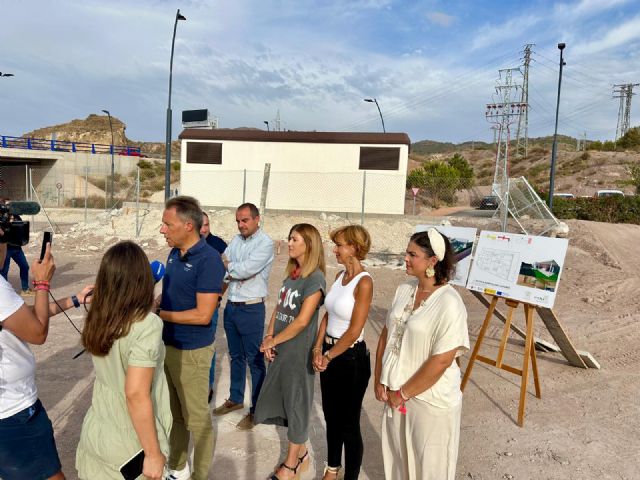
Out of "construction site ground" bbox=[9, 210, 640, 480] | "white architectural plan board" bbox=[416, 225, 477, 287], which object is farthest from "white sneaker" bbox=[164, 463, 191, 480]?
"white architectural plan board" bbox=[416, 225, 477, 287]

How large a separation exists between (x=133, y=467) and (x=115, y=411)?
254mm

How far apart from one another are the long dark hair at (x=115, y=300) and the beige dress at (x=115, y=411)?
1.9 inches

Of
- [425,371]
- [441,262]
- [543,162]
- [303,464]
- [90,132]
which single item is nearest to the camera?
[425,371]

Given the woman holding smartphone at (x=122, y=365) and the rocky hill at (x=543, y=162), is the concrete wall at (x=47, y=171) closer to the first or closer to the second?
the rocky hill at (x=543, y=162)

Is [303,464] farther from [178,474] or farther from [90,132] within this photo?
[90,132]

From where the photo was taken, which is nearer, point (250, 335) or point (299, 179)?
point (250, 335)

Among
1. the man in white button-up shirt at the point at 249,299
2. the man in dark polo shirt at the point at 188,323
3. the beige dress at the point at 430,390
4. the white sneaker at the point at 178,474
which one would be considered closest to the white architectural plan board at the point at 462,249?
the man in white button-up shirt at the point at 249,299

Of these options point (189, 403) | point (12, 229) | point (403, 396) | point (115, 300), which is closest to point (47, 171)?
point (12, 229)

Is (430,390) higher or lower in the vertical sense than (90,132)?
lower

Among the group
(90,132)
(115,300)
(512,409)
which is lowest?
(512,409)

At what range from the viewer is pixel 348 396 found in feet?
10.3

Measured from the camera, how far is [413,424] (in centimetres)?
268

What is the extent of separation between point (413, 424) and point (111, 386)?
5.43ft

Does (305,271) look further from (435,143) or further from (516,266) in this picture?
(435,143)
